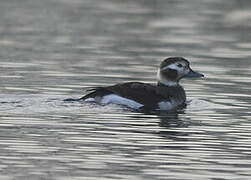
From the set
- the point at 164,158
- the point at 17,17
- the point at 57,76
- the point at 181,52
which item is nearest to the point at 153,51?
the point at 181,52

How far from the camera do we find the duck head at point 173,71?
728 inches

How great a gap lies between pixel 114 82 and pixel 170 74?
1073mm

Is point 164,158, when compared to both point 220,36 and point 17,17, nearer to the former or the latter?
point 220,36

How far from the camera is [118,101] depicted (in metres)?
17.1

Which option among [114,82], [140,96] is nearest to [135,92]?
[140,96]

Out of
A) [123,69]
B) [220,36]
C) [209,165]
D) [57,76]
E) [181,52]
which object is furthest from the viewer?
[220,36]

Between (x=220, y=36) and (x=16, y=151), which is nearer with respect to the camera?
(x=16, y=151)

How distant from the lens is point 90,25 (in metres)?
28.4

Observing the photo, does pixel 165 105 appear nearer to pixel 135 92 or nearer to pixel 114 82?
pixel 135 92

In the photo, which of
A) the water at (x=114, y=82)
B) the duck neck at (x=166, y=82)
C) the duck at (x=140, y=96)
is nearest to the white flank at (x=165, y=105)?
the duck at (x=140, y=96)

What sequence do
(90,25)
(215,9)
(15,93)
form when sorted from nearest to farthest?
1. (15,93)
2. (90,25)
3. (215,9)

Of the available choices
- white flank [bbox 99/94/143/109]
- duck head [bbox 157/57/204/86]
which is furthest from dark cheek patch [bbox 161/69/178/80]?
white flank [bbox 99/94/143/109]

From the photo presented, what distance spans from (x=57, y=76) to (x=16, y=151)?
6.56 meters

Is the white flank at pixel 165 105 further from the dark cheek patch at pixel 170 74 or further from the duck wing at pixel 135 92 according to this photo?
the dark cheek patch at pixel 170 74
